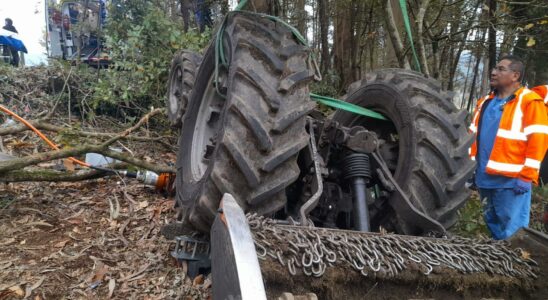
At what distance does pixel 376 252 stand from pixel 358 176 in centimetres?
87

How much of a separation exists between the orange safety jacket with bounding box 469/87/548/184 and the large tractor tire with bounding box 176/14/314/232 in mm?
2284

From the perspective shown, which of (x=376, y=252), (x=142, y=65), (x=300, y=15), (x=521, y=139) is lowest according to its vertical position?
(x=376, y=252)

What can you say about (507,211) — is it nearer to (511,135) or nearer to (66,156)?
(511,135)

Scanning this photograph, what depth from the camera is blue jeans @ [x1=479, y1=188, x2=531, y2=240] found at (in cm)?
387

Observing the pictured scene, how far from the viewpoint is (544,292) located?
6.35ft

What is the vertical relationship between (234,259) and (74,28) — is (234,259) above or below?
below

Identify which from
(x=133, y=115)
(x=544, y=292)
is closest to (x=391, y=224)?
(x=544, y=292)

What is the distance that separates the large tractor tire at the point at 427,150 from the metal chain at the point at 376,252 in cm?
51

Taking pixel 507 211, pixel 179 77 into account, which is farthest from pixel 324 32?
pixel 507 211

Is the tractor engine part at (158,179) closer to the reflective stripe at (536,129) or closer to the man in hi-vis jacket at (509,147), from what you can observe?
the man in hi-vis jacket at (509,147)

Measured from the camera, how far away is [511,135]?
3881mm

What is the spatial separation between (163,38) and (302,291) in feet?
20.8

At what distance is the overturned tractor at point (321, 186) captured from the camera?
1.71 m

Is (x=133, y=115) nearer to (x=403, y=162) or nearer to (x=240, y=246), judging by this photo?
(x=403, y=162)
